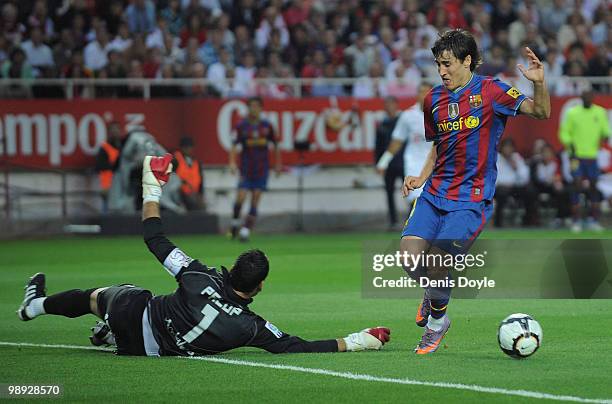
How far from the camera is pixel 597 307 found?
39.8 feet

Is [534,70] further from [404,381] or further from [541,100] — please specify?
[404,381]

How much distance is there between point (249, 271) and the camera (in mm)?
8469

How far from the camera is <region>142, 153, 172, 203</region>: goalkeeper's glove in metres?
9.23

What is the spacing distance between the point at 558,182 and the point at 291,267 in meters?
9.07

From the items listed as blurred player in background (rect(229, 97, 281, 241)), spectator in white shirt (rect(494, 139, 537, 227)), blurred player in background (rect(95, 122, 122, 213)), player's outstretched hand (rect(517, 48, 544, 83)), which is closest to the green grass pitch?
player's outstretched hand (rect(517, 48, 544, 83))

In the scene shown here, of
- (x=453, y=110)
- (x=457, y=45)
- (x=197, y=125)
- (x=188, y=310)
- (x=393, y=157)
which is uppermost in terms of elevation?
(x=457, y=45)

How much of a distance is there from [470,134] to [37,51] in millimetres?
16138

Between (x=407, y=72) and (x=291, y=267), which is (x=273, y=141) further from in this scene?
(x=291, y=267)

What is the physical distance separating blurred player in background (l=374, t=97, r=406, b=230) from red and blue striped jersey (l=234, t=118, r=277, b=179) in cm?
216

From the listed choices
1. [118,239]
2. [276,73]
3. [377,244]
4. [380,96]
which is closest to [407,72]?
[380,96]

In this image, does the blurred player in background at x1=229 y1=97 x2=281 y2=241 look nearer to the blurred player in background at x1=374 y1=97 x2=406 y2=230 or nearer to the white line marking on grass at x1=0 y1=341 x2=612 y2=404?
the blurred player in background at x1=374 y1=97 x2=406 y2=230

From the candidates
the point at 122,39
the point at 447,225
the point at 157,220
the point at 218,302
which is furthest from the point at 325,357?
the point at 122,39

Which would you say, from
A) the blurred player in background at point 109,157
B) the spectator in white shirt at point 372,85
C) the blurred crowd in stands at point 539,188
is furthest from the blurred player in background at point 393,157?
the blurred player in background at point 109,157

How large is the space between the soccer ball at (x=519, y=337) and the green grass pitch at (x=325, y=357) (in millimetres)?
100
